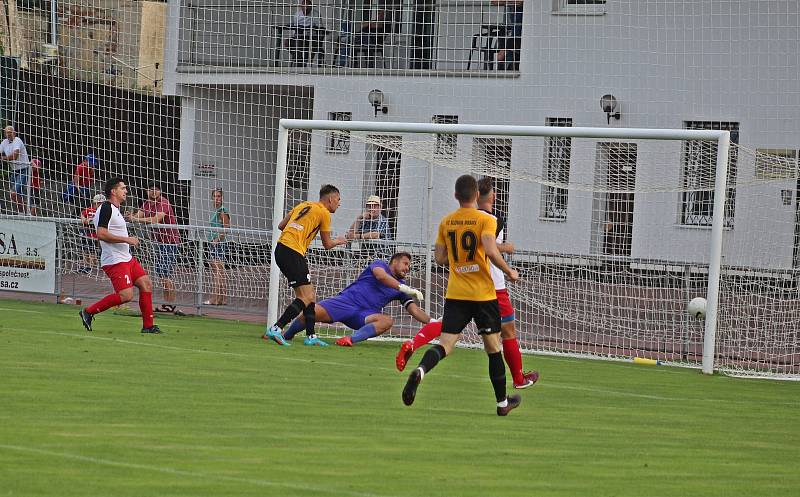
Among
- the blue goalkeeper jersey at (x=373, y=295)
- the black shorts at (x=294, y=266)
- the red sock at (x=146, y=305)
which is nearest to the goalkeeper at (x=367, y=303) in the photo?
the blue goalkeeper jersey at (x=373, y=295)

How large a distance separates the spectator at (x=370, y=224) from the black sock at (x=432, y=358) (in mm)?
8452

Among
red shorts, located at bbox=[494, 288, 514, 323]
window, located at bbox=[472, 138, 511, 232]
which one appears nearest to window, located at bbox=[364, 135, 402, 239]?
window, located at bbox=[472, 138, 511, 232]

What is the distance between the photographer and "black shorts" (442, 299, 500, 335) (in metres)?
10.2

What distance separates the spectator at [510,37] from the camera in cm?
2789

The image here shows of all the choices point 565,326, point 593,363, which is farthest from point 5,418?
point 565,326

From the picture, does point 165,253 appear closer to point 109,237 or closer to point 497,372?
point 109,237

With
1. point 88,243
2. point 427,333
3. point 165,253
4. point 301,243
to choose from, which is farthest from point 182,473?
point 88,243

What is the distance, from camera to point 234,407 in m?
9.80

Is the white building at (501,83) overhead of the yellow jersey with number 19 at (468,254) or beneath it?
overhead

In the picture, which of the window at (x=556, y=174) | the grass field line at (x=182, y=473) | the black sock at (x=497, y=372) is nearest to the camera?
the grass field line at (x=182, y=473)

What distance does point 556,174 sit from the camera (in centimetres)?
2500

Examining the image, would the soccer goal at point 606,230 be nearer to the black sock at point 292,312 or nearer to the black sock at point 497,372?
the black sock at point 292,312

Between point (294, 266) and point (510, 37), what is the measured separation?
46.8 feet

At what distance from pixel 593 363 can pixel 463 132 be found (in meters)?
3.37
